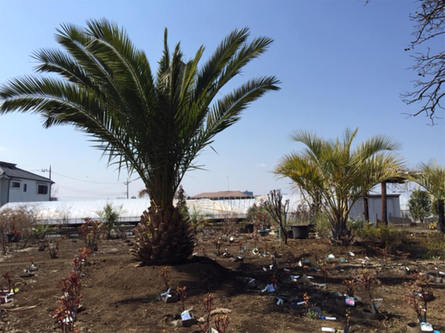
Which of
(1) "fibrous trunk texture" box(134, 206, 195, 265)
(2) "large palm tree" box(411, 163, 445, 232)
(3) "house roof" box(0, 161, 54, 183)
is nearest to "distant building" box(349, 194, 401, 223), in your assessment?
(2) "large palm tree" box(411, 163, 445, 232)

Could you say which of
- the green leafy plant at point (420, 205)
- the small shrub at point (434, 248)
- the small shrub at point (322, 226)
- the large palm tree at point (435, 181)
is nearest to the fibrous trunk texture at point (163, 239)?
the small shrub at point (322, 226)

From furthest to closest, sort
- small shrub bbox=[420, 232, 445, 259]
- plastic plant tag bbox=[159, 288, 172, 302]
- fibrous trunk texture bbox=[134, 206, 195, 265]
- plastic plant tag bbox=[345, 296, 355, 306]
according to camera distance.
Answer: small shrub bbox=[420, 232, 445, 259]
fibrous trunk texture bbox=[134, 206, 195, 265]
plastic plant tag bbox=[159, 288, 172, 302]
plastic plant tag bbox=[345, 296, 355, 306]

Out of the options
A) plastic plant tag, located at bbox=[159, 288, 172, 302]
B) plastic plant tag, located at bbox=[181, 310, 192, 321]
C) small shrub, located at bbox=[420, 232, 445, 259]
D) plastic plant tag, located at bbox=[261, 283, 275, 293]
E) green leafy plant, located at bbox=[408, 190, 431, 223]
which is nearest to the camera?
plastic plant tag, located at bbox=[181, 310, 192, 321]

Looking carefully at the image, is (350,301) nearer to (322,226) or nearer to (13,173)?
(322,226)

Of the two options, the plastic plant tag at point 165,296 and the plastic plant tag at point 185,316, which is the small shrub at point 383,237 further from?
the plastic plant tag at point 185,316

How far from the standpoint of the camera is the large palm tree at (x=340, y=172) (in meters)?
8.95

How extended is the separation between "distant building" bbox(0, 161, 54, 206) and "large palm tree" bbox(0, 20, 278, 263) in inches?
1170

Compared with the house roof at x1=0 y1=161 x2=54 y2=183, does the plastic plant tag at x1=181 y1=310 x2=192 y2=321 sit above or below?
below

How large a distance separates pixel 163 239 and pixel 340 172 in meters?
5.40

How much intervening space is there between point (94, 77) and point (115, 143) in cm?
133

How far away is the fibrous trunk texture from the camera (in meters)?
6.31

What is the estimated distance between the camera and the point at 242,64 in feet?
20.5

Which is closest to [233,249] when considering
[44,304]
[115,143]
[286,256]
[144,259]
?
[286,256]

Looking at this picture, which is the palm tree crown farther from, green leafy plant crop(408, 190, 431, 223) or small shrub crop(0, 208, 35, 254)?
green leafy plant crop(408, 190, 431, 223)
